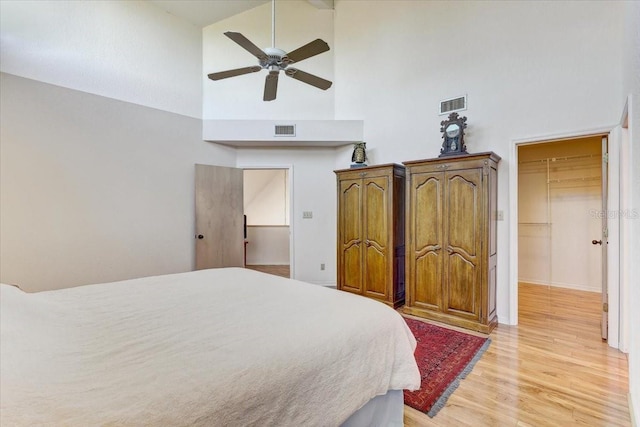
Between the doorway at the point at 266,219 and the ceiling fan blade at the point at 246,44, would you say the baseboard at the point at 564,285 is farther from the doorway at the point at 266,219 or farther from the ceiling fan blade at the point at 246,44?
the ceiling fan blade at the point at 246,44

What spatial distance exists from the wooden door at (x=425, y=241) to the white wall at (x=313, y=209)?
1.72m

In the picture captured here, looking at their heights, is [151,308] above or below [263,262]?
above

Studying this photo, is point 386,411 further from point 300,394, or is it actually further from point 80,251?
point 80,251

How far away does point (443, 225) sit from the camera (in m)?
3.40

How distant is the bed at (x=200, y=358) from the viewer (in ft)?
2.87

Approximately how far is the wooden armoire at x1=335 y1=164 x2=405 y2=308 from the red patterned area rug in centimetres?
66

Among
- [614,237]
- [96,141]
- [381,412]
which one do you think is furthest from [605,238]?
[96,141]

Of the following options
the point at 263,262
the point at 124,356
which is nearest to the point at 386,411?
the point at 124,356

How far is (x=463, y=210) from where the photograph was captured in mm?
3256

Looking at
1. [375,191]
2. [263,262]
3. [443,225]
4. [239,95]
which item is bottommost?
[263,262]

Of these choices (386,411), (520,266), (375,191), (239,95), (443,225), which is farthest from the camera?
(520,266)

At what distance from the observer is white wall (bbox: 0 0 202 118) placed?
325 cm

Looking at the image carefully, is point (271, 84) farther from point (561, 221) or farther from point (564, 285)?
point (564, 285)

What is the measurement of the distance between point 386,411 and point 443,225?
2237mm
